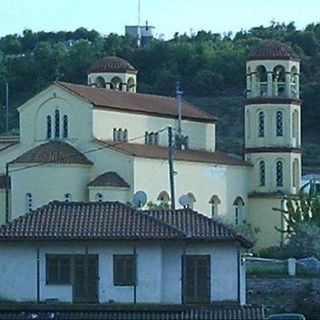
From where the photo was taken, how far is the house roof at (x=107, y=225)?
4831 cm

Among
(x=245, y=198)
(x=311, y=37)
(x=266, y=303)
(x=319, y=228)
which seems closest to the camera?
(x=266, y=303)

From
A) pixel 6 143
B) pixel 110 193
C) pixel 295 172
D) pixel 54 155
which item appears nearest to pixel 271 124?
pixel 295 172

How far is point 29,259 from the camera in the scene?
160 feet

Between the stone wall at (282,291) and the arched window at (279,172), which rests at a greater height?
the arched window at (279,172)

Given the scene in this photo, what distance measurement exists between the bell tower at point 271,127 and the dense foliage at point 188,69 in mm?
33264

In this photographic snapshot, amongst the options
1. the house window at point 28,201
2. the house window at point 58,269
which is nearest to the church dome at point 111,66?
the house window at point 28,201

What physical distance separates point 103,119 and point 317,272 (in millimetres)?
19762

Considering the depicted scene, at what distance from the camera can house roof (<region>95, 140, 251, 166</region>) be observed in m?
76.6

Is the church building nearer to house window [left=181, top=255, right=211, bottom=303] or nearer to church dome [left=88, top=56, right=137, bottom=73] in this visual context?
church dome [left=88, top=56, right=137, bottom=73]

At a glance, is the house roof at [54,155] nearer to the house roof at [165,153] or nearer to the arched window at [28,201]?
the house roof at [165,153]

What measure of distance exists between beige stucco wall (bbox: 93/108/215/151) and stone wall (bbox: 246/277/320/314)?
19.8 metres

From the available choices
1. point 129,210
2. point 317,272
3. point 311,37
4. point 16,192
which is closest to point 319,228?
point 317,272

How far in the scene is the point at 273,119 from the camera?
84.5 metres

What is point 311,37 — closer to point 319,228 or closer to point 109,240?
point 319,228
